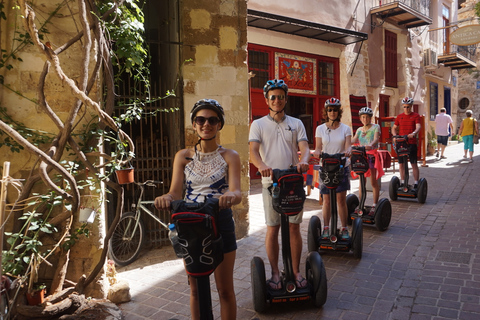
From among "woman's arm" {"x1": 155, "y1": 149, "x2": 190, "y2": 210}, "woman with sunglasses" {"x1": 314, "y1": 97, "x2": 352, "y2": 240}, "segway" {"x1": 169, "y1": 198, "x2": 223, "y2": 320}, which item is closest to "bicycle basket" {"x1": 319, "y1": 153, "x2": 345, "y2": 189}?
"woman with sunglasses" {"x1": 314, "y1": 97, "x2": 352, "y2": 240}

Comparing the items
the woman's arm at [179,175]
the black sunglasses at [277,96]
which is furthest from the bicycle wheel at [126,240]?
the black sunglasses at [277,96]

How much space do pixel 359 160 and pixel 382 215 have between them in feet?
2.97

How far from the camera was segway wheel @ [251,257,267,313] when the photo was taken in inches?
128

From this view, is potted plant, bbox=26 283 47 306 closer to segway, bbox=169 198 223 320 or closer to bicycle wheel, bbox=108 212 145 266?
bicycle wheel, bbox=108 212 145 266

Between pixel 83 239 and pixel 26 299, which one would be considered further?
pixel 83 239

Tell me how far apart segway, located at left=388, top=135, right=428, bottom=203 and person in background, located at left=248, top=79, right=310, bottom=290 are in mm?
4865

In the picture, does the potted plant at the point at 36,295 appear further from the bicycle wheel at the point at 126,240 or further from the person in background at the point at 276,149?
the person in background at the point at 276,149

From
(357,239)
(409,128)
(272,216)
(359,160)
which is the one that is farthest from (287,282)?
(409,128)

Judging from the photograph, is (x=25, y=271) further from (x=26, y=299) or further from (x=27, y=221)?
(x=27, y=221)

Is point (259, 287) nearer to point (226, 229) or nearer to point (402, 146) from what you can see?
point (226, 229)

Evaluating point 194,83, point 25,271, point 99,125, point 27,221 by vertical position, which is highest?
point 194,83

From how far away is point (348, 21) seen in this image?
13648 mm

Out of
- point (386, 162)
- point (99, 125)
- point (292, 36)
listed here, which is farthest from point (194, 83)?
point (292, 36)

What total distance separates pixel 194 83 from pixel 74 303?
10.1 ft
